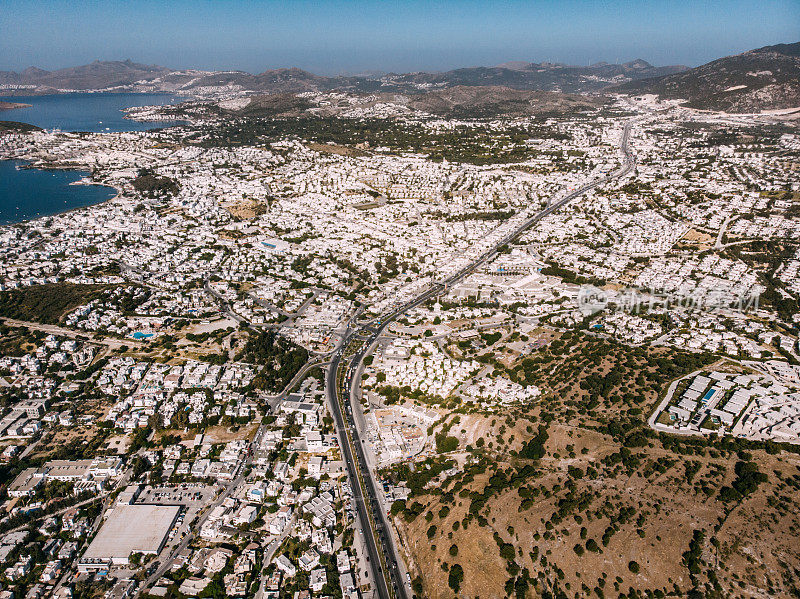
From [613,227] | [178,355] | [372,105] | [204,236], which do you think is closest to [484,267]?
[613,227]

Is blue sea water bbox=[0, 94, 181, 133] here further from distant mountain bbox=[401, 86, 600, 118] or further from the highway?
the highway

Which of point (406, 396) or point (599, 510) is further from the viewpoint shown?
point (406, 396)

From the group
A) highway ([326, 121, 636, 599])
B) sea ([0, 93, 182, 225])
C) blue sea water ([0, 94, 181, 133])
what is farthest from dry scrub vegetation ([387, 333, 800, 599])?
blue sea water ([0, 94, 181, 133])

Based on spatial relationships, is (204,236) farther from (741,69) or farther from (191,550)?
(741,69)

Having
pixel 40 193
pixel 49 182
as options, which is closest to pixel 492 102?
pixel 49 182

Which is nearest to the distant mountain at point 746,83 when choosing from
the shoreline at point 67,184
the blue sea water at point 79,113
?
the shoreline at point 67,184

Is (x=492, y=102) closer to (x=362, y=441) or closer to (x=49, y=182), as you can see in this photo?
(x=49, y=182)

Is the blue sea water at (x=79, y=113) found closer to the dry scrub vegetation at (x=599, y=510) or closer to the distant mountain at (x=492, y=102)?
the distant mountain at (x=492, y=102)
